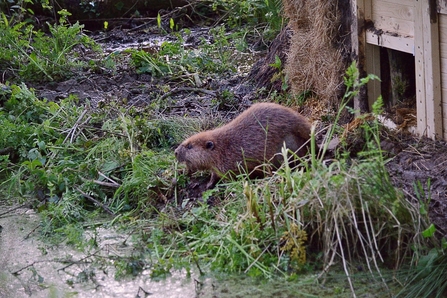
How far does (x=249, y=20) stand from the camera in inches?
425

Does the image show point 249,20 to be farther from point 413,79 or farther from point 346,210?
point 346,210

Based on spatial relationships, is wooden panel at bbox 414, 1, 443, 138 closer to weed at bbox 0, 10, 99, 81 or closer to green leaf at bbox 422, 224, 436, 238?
green leaf at bbox 422, 224, 436, 238

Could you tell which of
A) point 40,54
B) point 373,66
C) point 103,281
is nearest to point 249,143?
point 373,66

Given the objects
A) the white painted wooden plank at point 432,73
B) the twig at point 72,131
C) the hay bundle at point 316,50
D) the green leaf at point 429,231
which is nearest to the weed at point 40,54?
the twig at point 72,131

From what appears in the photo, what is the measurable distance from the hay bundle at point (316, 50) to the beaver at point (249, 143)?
1.22 m

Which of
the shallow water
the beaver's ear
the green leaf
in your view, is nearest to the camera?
the green leaf

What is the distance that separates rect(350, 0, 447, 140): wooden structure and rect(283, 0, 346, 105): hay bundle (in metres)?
0.33

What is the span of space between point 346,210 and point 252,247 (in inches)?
Result: 24.0

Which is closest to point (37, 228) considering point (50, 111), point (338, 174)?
point (50, 111)

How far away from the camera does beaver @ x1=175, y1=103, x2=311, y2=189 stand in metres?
5.98

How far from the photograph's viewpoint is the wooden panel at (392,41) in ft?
20.4

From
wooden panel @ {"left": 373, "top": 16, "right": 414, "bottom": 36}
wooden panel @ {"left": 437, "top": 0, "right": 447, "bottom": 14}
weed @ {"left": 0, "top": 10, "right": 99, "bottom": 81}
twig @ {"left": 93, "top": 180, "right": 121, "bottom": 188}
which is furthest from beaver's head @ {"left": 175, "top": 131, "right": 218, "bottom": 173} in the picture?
weed @ {"left": 0, "top": 10, "right": 99, "bottom": 81}

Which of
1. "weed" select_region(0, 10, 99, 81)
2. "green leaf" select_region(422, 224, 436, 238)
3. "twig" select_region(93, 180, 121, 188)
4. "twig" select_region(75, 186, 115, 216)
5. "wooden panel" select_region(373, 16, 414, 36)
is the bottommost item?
"twig" select_region(75, 186, 115, 216)

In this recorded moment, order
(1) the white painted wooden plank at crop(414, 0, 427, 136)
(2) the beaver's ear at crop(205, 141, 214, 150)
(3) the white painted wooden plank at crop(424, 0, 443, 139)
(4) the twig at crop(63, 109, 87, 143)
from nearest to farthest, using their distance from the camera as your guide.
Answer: (3) the white painted wooden plank at crop(424, 0, 443, 139), (1) the white painted wooden plank at crop(414, 0, 427, 136), (2) the beaver's ear at crop(205, 141, 214, 150), (4) the twig at crop(63, 109, 87, 143)
